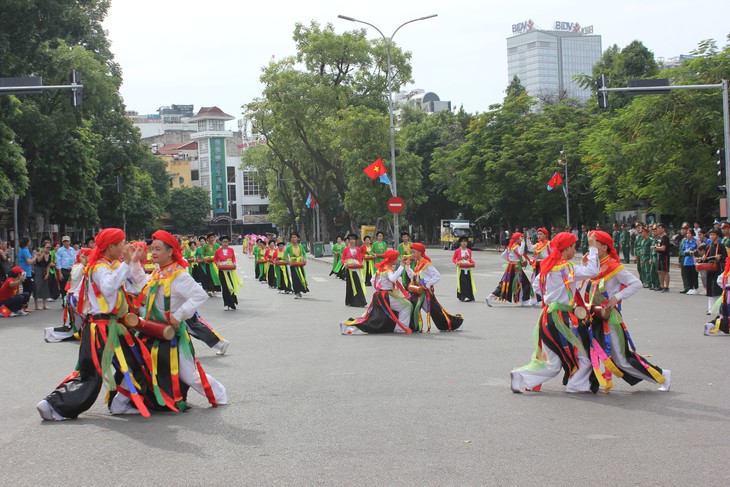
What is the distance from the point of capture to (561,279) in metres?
8.32

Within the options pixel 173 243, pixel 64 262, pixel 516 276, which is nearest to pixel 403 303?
pixel 516 276

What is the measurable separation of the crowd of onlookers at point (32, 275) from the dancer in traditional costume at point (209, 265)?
2.83 metres

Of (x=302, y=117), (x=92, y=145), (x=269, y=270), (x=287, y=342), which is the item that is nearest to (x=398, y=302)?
(x=287, y=342)

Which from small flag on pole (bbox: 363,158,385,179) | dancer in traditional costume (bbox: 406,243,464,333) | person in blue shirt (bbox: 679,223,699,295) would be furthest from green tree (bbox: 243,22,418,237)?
dancer in traditional costume (bbox: 406,243,464,333)

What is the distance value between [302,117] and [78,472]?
145 ft

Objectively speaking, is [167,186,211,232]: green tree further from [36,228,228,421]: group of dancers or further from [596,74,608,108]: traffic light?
[36,228,228,421]: group of dancers

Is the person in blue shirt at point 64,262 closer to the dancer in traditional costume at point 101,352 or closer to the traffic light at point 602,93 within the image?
the traffic light at point 602,93

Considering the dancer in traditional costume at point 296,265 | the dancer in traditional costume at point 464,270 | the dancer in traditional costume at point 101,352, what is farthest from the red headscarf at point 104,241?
the dancer in traditional costume at point 296,265

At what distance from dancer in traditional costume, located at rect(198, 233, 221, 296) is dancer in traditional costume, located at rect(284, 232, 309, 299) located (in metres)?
1.90

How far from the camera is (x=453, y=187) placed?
6047 centimetres

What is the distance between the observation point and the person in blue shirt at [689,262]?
21.2m

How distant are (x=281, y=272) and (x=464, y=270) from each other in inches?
274

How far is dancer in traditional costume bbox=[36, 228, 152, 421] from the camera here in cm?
747

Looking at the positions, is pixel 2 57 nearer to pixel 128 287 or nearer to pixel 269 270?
pixel 269 270
